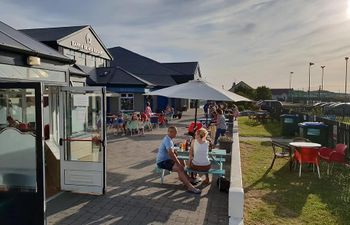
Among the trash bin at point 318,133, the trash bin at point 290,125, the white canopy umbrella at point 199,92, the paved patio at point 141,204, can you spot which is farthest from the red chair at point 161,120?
the paved patio at point 141,204

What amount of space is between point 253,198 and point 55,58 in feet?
17.0

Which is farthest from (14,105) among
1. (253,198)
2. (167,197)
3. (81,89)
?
(253,198)

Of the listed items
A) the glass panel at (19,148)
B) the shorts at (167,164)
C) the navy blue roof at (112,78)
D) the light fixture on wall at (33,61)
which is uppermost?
the navy blue roof at (112,78)

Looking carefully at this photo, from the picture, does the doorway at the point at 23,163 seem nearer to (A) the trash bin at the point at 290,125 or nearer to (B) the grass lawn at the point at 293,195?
(B) the grass lawn at the point at 293,195

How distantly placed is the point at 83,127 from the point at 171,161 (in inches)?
78.1

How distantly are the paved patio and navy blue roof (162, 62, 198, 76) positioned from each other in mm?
37149

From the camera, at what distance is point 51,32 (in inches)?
977

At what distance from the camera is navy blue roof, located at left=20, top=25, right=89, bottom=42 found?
22.8 m

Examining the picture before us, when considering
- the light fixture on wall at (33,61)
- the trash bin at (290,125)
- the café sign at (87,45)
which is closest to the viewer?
the light fixture on wall at (33,61)

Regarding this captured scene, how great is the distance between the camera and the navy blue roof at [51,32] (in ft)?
74.7

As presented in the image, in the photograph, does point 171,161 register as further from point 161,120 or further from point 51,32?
point 51,32

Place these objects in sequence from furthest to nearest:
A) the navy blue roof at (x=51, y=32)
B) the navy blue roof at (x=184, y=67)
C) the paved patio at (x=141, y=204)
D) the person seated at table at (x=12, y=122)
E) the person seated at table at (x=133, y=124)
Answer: the navy blue roof at (x=184, y=67) → the navy blue roof at (x=51, y=32) → the person seated at table at (x=133, y=124) → the paved patio at (x=141, y=204) → the person seated at table at (x=12, y=122)

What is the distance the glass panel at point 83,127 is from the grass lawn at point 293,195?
3291 millimetres

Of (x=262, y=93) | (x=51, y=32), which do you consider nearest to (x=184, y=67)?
(x=262, y=93)
